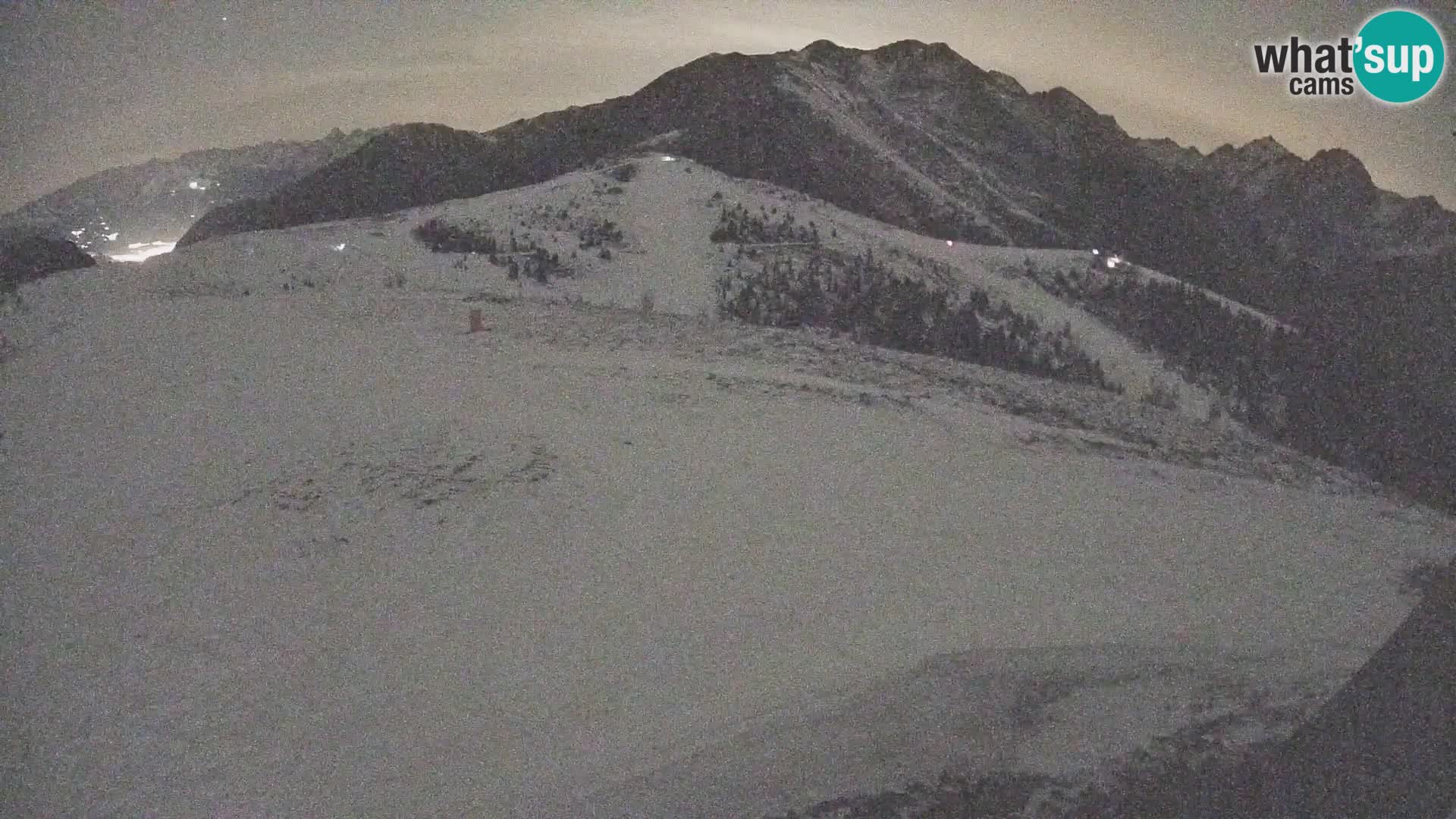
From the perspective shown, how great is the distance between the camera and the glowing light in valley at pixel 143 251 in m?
11.4

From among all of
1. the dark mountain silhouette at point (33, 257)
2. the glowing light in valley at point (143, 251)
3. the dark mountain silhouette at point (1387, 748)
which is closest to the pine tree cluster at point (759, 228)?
the glowing light in valley at point (143, 251)

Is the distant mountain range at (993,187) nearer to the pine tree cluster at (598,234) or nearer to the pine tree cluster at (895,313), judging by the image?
the pine tree cluster at (895,313)

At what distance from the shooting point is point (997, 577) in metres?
5.64

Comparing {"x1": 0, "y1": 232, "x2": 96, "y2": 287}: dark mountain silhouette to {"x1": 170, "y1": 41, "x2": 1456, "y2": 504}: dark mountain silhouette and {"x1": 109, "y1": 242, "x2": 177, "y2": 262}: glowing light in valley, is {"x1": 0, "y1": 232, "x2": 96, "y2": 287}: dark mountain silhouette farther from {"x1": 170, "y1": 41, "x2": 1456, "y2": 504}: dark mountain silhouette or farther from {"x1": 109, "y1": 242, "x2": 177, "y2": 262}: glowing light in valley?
{"x1": 170, "y1": 41, "x2": 1456, "y2": 504}: dark mountain silhouette

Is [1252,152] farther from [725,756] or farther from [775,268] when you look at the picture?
[725,756]

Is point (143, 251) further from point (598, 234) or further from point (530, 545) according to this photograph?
point (530, 545)

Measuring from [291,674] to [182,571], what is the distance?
1.33 metres

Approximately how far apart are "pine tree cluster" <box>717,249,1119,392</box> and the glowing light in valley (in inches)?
326

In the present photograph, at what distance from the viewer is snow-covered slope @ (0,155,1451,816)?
4.00m

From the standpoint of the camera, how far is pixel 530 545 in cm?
568

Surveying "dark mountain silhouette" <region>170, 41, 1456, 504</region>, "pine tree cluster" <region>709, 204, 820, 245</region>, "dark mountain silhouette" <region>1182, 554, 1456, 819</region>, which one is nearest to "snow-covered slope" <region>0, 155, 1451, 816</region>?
"dark mountain silhouette" <region>1182, 554, 1456, 819</region>

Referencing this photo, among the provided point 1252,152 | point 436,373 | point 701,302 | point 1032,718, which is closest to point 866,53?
point 1252,152

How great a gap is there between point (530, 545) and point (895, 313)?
9.31 meters

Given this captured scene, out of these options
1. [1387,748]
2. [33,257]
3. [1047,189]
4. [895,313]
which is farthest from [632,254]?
[1047,189]
